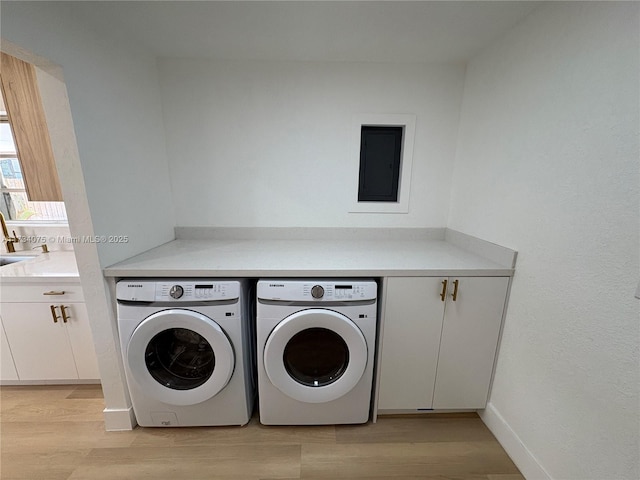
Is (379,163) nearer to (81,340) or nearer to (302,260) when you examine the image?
(302,260)

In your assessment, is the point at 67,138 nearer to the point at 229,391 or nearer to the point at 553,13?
the point at 229,391

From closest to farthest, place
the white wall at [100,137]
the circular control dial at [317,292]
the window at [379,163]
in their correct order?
the white wall at [100,137] < the circular control dial at [317,292] < the window at [379,163]

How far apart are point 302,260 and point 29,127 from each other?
1943 mm

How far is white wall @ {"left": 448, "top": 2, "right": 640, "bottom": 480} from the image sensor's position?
0.80m

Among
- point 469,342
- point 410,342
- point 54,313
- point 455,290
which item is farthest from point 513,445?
point 54,313

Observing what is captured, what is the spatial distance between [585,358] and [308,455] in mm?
1346

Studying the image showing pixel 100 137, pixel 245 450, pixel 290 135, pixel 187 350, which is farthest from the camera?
pixel 290 135

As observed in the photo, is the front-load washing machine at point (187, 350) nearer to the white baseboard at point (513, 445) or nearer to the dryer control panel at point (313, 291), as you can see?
the dryer control panel at point (313, 291)

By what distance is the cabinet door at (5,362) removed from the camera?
60.5 inches

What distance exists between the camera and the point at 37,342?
1.55 m

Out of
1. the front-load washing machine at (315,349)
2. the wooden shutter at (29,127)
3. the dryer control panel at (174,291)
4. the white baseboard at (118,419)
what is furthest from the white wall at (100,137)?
the front-load washing machine at (315,349)

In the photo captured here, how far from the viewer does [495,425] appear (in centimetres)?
139

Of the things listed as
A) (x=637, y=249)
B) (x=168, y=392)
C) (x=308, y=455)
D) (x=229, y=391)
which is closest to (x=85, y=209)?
(x=168, y=392)

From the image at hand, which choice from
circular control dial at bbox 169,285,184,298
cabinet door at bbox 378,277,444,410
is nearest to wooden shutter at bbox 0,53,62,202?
circular control dial at bbox 169,285,184,298
